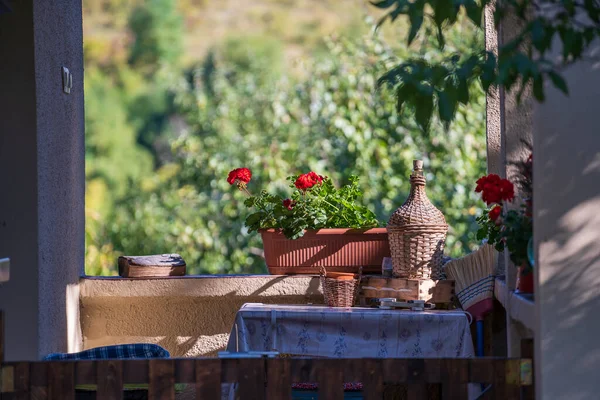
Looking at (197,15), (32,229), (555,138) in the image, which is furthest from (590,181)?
(197,15)

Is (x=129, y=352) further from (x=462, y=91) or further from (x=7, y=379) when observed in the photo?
(x=462, y=91)

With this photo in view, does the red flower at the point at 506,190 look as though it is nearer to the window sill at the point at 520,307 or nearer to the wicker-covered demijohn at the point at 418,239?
the window sill at the point at 520,307

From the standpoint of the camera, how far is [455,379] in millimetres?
2107

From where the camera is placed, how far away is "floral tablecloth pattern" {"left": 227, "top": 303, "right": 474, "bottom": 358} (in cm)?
313

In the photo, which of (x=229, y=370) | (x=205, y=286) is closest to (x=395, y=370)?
(x=229, y=370)

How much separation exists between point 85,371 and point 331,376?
1.93 feet

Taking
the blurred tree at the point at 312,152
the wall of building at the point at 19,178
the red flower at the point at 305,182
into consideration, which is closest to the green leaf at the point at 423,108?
the wall of building at the point at 19,178

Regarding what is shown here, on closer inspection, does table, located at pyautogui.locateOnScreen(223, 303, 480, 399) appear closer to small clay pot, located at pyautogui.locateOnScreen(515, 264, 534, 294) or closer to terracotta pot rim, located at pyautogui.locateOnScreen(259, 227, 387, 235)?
small clay pot, located at pyautogui.locateOnScreen(515, 264, 534, 294)

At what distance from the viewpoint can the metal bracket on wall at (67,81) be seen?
3.66m

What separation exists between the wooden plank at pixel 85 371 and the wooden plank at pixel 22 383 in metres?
0.12

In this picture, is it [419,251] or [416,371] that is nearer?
[416,371]

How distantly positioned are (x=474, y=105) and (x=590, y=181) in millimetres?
5167

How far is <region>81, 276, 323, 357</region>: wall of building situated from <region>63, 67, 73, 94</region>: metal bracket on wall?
0.86 metres

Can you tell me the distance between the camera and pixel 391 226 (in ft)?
11.6
